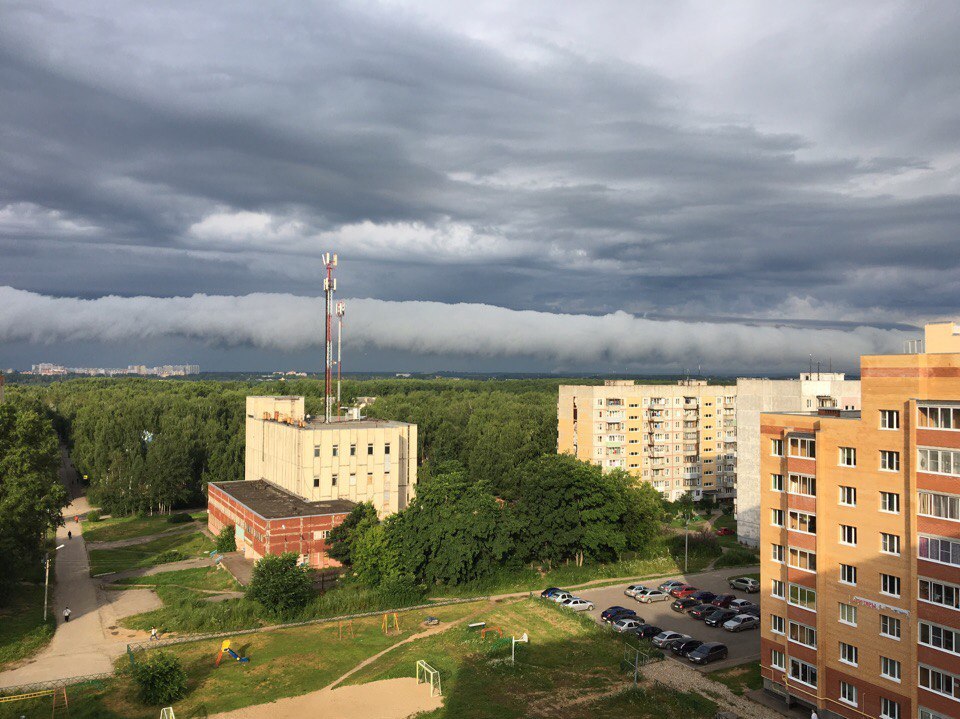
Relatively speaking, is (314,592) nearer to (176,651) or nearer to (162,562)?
(176,651)

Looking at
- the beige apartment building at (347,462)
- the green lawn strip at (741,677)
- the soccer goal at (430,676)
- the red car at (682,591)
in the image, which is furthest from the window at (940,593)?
the beige apartment building at (347,462)

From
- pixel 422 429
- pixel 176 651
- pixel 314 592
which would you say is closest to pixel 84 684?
pixel 176 651

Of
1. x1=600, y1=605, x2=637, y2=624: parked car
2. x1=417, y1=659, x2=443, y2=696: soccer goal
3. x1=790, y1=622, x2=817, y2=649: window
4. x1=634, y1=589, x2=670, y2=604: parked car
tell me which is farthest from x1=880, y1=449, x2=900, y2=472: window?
x1=634, y1=589, x2=670, y2=604: parked car

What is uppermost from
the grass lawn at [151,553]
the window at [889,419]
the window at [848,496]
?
the window at [889,419]

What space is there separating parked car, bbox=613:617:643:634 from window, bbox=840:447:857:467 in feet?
65.6

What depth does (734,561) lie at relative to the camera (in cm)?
6750

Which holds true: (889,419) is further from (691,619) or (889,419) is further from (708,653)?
(691,619)

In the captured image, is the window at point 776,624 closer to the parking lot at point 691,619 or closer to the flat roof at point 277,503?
the parking lot at point 691,619

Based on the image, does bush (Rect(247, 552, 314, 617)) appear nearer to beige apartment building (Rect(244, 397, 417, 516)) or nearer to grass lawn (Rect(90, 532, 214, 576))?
beige apartment building (Rect(244, 397, 417, 516))

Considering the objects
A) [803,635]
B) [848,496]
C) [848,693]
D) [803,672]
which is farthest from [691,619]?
[848,496]

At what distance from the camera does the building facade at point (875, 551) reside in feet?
101

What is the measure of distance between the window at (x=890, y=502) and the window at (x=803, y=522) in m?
3.55

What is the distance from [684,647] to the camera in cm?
4359

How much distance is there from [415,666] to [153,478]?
67.3 metres
